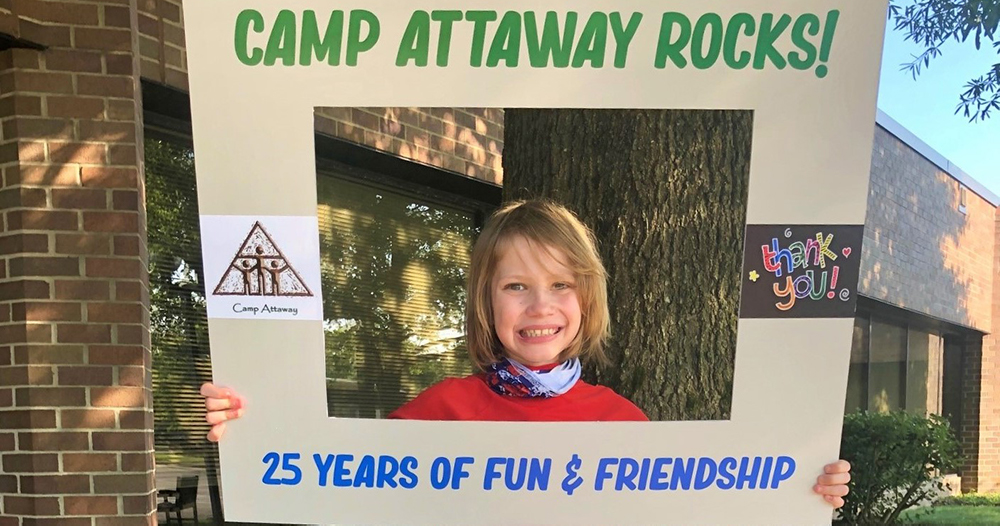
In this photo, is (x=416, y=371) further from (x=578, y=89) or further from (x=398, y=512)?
(x=578, y=89)

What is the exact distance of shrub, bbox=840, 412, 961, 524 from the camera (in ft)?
13.6

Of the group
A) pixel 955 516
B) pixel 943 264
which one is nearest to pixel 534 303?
pixel 943 264

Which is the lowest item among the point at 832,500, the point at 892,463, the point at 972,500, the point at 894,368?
the point at 972,500

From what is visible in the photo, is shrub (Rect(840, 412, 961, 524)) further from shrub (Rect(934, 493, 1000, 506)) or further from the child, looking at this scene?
the child

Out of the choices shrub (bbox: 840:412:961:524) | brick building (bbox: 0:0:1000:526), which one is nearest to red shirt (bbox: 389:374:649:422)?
brick building (bbox: 0:0:1000:526)

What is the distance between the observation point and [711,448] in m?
1.62

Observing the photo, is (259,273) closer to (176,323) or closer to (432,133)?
(432,133)

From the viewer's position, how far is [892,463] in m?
4.19

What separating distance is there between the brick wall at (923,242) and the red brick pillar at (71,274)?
399cm

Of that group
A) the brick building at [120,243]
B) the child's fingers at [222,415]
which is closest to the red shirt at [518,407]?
the brick building at [120,243]

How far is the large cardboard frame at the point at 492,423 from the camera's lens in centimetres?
154

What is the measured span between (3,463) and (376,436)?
5.91ft

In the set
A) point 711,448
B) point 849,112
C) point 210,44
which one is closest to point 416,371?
point 711,448

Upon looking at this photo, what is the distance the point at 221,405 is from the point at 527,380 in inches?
31.3
